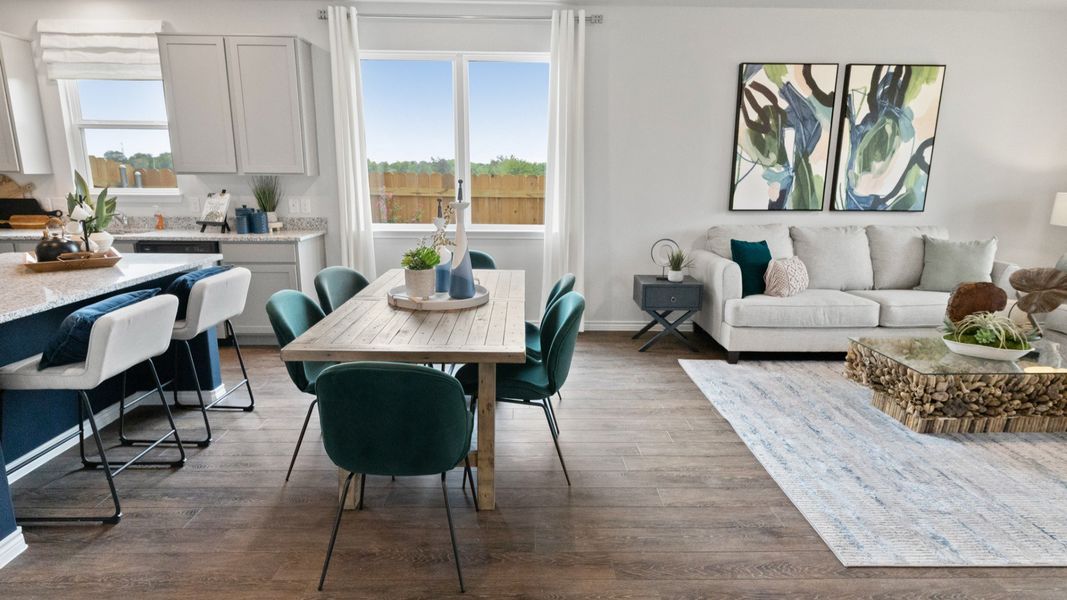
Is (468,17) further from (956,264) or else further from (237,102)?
(956,264)

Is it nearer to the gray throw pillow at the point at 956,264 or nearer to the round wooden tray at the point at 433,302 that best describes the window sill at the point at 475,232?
the round wooden tray at the point at 433,302

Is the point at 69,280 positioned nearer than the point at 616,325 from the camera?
Yes

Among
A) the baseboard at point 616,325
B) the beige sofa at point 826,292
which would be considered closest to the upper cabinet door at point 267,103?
the baseboard at point 616,325

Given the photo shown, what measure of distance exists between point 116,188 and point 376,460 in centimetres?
444

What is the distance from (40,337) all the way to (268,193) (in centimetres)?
231

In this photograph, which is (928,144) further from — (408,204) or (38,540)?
(38,540)

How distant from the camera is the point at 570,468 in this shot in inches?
97.8

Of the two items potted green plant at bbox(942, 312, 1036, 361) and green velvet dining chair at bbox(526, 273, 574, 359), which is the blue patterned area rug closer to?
potted green plant at bbox(942, 312, 1036, 361)

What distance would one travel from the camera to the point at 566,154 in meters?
4.34

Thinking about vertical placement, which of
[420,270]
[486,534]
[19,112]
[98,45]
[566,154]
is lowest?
[486,534]

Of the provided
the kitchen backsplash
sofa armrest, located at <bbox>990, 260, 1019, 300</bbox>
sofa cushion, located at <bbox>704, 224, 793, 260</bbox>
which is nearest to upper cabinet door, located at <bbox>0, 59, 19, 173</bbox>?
the kitchen backsplash

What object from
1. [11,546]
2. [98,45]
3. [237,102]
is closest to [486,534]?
[11,546]

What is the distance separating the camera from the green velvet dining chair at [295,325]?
2.13 m

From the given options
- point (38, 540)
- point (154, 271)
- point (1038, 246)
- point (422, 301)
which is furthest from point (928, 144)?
point (38, 540)
